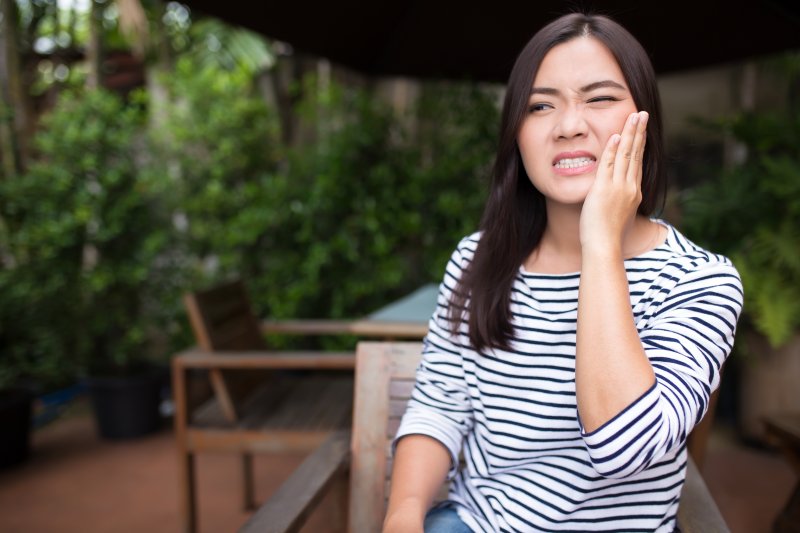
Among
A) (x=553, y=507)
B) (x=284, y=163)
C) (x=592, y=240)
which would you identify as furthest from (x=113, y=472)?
(x=592, y=240)

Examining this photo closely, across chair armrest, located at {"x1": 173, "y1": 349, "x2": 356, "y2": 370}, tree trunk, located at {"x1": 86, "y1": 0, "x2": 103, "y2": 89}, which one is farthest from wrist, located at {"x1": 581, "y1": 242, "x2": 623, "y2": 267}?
tree trunk, located at {"x1": 86, "y1": 0, "x2": 103, "y2": 89}

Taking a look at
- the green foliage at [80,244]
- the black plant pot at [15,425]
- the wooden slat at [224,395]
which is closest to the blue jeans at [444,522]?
the wooden slat at [224,395]

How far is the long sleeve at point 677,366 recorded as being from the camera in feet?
3.03

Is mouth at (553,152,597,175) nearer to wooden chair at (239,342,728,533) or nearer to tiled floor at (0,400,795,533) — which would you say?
wooden chair at (239,342,728,533)

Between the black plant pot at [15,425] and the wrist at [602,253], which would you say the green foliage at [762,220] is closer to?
the wrist at [602,253]

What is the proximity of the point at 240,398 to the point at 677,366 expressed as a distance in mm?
2140

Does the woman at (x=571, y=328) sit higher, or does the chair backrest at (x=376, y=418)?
the woman at (x=571, y=328)

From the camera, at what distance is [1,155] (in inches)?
184

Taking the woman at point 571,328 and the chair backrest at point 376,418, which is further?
the chair backrest at point 376,418

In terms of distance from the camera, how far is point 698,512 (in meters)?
1.25

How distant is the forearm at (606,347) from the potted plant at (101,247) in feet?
11.8

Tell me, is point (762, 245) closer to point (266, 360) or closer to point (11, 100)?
point (266, 360)

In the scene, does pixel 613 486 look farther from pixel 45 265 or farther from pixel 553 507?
pixel 45 265

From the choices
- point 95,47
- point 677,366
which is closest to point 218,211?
point 95,47
